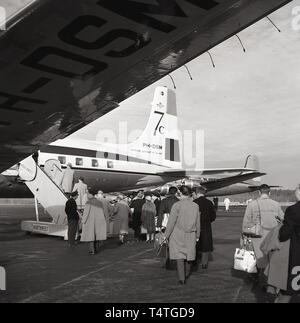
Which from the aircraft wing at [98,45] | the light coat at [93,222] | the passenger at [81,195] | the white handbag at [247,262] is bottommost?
the white handbag at [247,262]

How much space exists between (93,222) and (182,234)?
3910 mm

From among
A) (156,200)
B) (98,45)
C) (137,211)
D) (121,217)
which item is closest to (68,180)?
(121,217)

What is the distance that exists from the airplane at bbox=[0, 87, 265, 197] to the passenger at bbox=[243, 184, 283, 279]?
951 centimetres

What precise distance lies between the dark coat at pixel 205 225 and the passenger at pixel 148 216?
4.70 m

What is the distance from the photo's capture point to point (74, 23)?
3.14 m

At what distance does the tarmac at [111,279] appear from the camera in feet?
18.6

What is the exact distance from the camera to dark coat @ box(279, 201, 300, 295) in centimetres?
434

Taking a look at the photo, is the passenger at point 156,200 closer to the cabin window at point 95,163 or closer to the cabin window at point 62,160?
the cabin window at point 95,163

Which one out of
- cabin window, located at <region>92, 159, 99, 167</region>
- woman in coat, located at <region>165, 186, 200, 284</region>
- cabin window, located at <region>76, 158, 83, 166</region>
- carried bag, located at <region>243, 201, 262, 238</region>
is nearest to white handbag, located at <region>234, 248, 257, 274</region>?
carried bag, located at <region>243, 201, 262, 238</region>

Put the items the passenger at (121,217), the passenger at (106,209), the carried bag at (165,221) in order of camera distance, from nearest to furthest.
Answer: the carried bag at (165,221) → the passenger at (106,209) → the passenger at (121,217)

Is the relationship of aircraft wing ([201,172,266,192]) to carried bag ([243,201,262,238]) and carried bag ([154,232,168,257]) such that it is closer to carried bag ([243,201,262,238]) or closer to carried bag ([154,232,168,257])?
carried bag ([154,232,168,257])

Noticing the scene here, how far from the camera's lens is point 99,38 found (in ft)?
11.0

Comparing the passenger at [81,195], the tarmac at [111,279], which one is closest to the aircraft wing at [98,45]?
the tarmac at [111,279]

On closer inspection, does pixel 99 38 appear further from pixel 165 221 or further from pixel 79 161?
pixel 79 161
